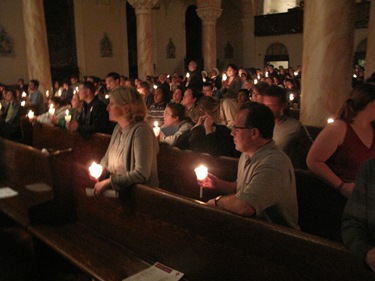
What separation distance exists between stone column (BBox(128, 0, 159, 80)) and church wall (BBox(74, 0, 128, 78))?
3.27 m

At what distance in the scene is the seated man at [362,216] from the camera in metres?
1.63

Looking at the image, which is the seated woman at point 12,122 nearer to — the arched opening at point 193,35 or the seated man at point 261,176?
the seated man at point 261,176

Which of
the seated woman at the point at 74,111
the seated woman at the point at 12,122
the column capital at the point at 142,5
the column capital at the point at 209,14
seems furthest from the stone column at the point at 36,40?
the column capital at the point at 209,14

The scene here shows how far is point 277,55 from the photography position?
2203cm

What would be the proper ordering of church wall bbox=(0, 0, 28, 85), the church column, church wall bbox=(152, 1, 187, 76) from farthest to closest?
1. the church column
2. church wall bbox=(152, 1, 187, 76)
3. church wall bbox=(0, 0, 28, 85)

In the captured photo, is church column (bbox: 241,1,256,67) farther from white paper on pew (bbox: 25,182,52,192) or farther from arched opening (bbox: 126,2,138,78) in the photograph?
white paper on pew (bbox: 25,182,52,192)

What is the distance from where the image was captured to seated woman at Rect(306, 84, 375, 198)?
2607 millimetres

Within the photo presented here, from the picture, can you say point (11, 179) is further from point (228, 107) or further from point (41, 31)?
point (41, 31)

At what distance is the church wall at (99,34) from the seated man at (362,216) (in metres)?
16.7

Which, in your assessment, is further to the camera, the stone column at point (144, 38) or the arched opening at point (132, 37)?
the arched opening at point (132, 37)

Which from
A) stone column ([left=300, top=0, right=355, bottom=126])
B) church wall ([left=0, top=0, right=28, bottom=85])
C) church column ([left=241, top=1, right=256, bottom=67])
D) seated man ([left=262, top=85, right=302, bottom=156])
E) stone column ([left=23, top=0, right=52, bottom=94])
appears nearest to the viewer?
seated man ([left=262, top=85, right=302, bottom=156])

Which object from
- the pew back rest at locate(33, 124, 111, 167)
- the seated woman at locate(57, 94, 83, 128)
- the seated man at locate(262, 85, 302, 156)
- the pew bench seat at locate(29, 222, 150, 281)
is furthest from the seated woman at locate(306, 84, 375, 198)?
the seated woman at locate(57, 94, 83, 128)

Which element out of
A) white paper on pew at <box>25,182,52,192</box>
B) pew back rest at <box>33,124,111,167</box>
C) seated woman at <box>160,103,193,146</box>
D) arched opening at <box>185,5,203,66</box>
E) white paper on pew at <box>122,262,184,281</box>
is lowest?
white paper on pew at <box>122,262,184,281</box>

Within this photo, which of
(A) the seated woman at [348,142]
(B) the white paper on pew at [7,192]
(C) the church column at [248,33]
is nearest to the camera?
(A) the seated woman at [348,142]
